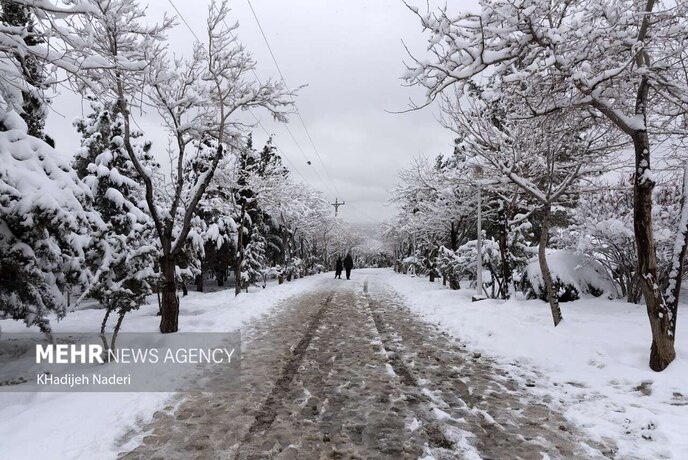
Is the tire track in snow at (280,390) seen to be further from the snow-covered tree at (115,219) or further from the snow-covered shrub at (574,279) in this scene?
the snow-covered shrub at (574,279)

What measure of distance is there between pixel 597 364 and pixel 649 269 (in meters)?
1.58

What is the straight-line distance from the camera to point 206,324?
990cm

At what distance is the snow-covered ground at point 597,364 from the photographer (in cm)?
399

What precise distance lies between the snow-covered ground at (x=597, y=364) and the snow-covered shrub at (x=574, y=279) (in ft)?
2.11

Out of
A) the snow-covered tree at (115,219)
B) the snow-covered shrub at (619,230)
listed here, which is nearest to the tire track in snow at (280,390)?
the snow-covered tree at (115,219)

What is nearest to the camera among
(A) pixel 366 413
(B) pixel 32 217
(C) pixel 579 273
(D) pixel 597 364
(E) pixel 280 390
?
(A) pixel 366 413

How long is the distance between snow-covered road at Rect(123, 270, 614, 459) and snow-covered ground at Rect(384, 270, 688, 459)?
0.34m

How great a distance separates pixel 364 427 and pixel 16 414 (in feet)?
12.3

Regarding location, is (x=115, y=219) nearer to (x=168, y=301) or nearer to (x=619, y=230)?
(x=168, y=301)

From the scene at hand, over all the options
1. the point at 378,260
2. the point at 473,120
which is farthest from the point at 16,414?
the point at 378,260

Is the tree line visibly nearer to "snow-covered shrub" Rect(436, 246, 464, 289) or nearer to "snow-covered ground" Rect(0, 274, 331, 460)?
"snow-covered ground" Rect(0, 274, 331, 460)

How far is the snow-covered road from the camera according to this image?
369cm

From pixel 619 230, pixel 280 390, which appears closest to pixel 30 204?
pixel 280 390

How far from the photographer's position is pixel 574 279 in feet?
37.3
